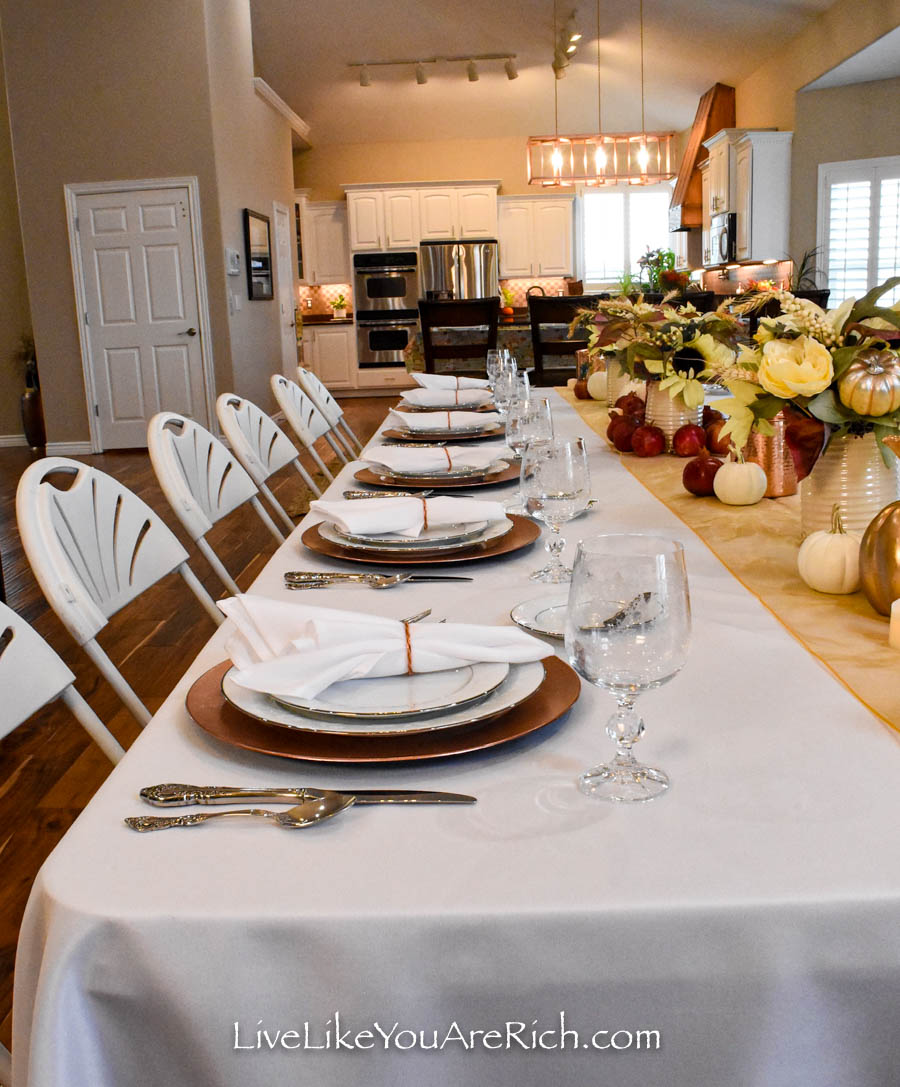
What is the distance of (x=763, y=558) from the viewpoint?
1.33 m

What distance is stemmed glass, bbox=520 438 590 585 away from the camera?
46.8 inches

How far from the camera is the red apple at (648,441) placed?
83.1 inches

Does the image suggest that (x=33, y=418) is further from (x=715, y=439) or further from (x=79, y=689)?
(x=715, y=439)

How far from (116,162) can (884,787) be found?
7.70 m

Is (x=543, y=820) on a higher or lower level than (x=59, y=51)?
lower

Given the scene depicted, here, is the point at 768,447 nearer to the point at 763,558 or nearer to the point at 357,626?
the point at 763,558

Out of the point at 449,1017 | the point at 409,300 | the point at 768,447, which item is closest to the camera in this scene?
the point at 449,1017

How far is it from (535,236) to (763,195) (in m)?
3.95

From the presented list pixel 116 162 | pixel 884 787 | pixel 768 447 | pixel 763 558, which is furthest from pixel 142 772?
pixel 116 162

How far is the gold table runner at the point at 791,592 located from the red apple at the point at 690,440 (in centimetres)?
11

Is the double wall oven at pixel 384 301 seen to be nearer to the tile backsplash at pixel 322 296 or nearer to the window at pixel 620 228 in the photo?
the tile backsplash at pixel 322 296

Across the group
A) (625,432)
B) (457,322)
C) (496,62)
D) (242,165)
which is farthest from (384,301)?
(625,432)

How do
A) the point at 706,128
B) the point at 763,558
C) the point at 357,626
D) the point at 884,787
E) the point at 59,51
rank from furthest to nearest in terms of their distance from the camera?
1. the point at 706,128
2. the point at 59,51
3. the point at 763,558
4. the point at 357,626
5. the point at 884,787

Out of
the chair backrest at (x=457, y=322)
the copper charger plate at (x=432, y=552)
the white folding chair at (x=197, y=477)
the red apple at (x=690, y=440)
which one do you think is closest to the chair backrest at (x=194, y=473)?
the white folding chair at (x=197, y=477)
